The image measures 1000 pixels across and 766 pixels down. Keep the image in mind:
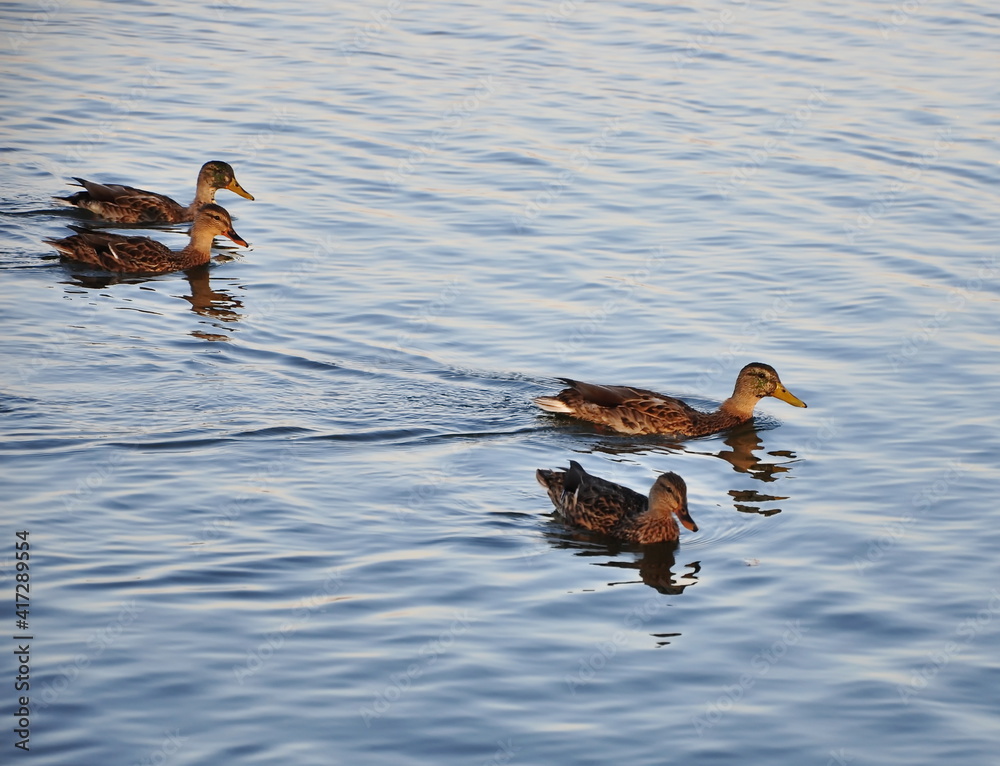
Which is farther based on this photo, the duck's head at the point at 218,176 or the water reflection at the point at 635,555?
the duck's head at the point at 218,176

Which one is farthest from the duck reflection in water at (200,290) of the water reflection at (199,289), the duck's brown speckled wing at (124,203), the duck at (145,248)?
the duck's brown speckled wing at (124,203)

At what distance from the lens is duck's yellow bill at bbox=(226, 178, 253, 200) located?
18.7 meters

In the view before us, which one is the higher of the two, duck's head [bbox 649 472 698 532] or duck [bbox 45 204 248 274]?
duck [bbox 45 204 248 274]

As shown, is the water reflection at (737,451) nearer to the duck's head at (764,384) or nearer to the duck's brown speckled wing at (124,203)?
the duck's head at (764,384)

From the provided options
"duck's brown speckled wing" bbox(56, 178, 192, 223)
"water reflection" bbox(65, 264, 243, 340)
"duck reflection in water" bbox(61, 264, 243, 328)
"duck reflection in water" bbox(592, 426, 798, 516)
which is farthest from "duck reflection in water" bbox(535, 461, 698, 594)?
"duck's brown speckled wing" bbox(56, 178, 192, 223)

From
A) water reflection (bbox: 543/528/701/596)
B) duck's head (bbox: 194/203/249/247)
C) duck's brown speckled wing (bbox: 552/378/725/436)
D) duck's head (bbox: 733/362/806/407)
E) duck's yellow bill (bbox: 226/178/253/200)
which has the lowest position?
water reflection (bbox: 543/528/701/596)

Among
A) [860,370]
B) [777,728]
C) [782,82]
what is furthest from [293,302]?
[782,82]

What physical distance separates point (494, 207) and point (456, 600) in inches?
413

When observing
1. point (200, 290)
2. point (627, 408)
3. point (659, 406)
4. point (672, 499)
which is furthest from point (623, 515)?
point (200, 290)

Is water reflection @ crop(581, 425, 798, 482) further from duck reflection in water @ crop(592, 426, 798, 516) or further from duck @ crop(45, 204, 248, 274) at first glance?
duck @ crop(45, 204, 248, 274)

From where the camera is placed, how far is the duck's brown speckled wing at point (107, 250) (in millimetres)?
16375

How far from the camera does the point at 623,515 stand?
10.6 m

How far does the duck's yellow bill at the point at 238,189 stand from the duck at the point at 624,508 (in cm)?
951

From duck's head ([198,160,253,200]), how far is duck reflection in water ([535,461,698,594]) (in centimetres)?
940
